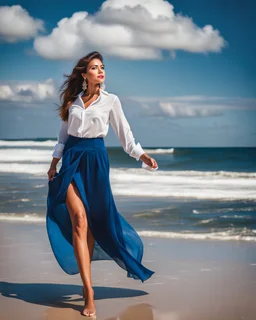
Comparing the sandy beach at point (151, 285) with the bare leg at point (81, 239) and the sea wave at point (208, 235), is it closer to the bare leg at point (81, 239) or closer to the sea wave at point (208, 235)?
the bare leg at point (81, 239)

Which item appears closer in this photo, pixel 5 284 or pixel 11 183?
pixel 5 284

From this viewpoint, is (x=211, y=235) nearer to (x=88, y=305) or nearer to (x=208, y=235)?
(x=208, y=235)

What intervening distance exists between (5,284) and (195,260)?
165 cm

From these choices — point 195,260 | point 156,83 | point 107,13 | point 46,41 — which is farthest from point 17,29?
point 195,260

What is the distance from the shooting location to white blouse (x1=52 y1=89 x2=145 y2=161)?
3988 millimetres

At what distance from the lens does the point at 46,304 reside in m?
4.00

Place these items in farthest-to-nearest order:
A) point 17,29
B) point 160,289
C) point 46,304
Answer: point 17,29 → point 160,289 → point 46,304

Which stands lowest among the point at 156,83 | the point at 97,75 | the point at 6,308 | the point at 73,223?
the point at 6,308

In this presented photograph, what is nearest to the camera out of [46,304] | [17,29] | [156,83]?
[46,304]

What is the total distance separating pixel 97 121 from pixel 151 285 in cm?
127

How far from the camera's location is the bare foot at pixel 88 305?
12.3 ft

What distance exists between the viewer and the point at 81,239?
385cm

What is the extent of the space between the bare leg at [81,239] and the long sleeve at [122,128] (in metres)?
0.46

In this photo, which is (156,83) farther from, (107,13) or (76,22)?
(107,13)
